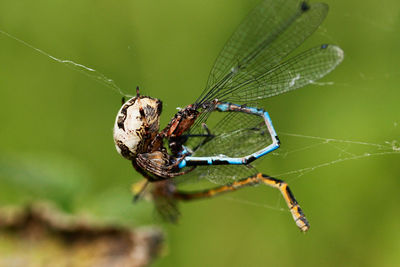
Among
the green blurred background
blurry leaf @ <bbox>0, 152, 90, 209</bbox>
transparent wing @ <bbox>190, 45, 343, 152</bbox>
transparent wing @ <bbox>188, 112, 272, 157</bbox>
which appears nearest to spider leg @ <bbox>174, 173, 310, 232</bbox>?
transparent wing @ <bbox>188, 112, 272, 157</bbox>

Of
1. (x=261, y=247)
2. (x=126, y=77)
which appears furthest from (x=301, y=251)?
(x=126, y=77)

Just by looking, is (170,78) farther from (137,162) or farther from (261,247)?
(261,247)

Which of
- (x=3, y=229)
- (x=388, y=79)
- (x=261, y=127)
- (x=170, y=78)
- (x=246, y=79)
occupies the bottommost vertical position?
(x=3, y=229)

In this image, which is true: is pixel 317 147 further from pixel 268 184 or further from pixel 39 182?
pixel 39 182

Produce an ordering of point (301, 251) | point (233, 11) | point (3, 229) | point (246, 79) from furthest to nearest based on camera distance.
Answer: point (233, 11)
point (301, 251)
point (246, 79)
point (3, 229)

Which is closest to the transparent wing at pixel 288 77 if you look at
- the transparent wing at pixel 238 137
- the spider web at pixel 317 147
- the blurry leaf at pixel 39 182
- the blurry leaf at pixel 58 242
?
the transparent wing at pixel 238 137

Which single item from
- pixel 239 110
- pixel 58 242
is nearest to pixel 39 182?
pixel 58 242

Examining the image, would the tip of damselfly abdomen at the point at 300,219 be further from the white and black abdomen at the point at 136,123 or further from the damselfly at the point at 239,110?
the white and black abdomen at the point at 136,123
